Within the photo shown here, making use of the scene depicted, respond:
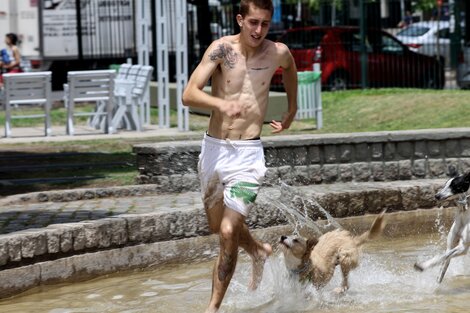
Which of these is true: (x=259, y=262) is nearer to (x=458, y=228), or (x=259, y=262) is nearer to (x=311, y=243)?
(x=311, y=243)

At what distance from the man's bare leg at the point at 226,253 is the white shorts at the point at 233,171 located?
0.07m

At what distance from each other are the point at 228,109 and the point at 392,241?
4.05m

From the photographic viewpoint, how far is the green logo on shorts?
705 centimetres

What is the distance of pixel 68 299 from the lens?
26.9ft

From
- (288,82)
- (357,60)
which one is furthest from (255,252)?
(357,60)

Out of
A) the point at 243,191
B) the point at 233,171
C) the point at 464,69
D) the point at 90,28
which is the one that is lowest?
the point at 243,191

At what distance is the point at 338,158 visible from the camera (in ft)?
37.6

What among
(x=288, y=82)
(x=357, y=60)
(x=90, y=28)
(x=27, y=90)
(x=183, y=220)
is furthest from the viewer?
(x=90, y=28)

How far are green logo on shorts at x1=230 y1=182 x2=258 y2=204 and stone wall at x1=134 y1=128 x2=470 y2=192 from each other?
4075mm

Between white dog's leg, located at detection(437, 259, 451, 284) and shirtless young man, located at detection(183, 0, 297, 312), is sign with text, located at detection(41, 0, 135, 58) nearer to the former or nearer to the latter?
white dog's leg, located at detection(437, 259, 451, 284)

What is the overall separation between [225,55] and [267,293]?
1.84 metres

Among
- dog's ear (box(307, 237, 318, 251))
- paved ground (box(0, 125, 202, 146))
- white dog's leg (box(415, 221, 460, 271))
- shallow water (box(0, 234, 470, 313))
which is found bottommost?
shallow water (box(0, 234, 470, 313))

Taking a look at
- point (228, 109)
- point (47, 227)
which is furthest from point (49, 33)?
point (228, 109)

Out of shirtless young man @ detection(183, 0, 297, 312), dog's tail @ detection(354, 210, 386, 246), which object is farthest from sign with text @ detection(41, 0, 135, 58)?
shirtless young man @ detection(183, 0, 297, 312)
